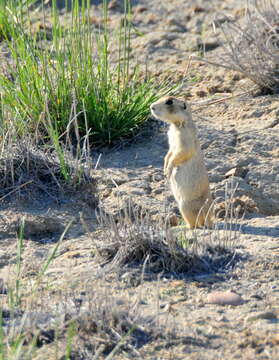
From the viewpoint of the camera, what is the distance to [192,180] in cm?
548

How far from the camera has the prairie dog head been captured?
5.42 metres

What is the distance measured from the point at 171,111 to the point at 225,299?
5.42ft

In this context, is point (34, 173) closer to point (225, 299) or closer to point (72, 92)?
point (72, 92)

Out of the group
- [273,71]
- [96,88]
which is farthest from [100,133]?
[273,71]

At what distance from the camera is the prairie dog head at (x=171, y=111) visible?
5.42 metres

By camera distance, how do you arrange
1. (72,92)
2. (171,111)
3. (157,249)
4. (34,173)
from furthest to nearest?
(72,92) → (34,173) → (171,111) → (157,249)

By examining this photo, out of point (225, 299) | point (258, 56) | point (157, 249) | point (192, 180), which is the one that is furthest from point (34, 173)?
point (258, 56)

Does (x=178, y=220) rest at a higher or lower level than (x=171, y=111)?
lower

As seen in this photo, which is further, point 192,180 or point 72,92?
point 72,92

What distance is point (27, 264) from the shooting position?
4.81 m

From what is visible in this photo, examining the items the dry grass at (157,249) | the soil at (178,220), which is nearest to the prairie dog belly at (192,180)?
the soil at (178,220)

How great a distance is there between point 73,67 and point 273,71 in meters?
1.85

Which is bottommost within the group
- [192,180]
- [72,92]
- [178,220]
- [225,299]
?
[178,220]

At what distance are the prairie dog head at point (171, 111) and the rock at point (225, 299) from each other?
1570 mm
